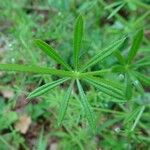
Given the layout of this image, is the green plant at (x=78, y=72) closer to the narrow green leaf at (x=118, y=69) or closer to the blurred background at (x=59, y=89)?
the narrow green leaf at (x=118, y=69)

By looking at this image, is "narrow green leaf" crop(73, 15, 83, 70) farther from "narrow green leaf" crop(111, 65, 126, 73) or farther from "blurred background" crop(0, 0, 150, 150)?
"blurred background" crop(0, 0, 150, 150)

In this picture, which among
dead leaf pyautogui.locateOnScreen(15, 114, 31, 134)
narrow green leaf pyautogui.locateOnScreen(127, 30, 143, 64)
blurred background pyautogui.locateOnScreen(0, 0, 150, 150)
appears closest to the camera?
narrow green leaf pyautogui.locateOnScreen(127, 30, 143, 64)

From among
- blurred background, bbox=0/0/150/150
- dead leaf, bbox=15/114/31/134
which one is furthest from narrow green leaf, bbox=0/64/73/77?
dead leaf, bbox=15/114/31/134

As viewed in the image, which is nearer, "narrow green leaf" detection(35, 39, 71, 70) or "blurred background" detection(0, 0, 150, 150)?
"narrow green leaf" detection(35, 39, 71, 70)

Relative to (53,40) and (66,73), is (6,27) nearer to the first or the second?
(53,40)

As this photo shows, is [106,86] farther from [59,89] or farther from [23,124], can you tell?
[23,124]

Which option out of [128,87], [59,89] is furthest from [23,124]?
[128,87]

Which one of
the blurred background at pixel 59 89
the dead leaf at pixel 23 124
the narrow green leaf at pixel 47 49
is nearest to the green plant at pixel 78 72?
the narrow green leaf at pixel 47 49

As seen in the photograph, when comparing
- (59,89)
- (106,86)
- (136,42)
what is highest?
(59,89)
